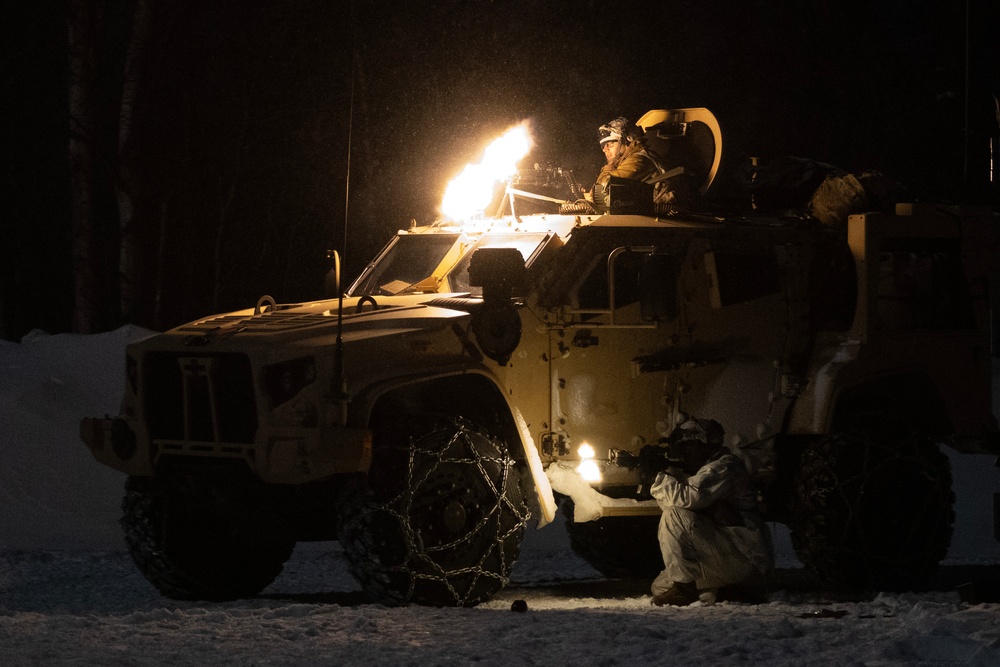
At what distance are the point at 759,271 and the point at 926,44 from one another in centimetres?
1948

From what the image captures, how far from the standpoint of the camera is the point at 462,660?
7258 mm

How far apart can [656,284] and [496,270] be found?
0.94 metres

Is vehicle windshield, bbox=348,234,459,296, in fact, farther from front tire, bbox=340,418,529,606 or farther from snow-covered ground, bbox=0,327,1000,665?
snow-covered ground, bbox=0,327,1000,665

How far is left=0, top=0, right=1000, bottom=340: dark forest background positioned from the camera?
22781 mm

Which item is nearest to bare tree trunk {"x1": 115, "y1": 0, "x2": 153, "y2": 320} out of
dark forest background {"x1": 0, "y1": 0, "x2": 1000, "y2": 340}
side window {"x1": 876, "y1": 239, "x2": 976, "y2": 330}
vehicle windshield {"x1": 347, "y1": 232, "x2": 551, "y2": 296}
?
A: dark forest background {"x1": 0, "y1": 0, "x2": 1000, "y2": 340}

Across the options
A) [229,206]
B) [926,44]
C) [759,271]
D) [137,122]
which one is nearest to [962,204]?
[759,271]

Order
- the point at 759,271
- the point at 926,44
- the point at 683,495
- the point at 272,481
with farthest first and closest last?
the point at 926,44
the point at 759,271
the point at 683,495
the point at 272,481

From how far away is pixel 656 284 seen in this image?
30.7ft

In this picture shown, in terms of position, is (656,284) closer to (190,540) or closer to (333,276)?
(333,276)

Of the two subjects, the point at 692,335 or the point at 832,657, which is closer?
the point at 832,657

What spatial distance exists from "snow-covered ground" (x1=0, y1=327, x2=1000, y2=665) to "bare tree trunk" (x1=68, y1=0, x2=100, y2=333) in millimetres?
9137

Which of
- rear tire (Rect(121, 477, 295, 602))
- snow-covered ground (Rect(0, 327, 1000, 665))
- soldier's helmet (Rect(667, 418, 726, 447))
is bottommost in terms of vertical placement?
snow-covered ground (Rect(0, 327, 1000, 665))

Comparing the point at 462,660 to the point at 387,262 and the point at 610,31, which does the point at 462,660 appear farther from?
the point at 610,31

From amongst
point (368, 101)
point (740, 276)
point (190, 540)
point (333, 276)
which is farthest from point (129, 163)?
point (740, 276)
